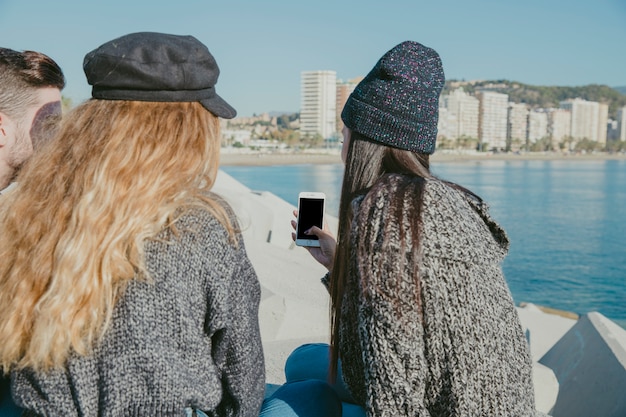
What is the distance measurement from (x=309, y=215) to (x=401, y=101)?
0.70 meters

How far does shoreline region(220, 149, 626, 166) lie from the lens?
88.4 metres

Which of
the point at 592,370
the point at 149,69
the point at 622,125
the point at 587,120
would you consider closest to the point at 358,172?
the point at 149,69

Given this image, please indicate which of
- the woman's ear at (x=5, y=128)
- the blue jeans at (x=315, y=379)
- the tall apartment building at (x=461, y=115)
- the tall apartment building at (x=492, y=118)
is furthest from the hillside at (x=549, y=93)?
the woman's ear at (x=5, y=128)

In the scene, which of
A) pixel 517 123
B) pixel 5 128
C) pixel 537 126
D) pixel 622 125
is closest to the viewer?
pixel 5 128

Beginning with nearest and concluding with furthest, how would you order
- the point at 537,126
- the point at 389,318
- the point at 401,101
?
the point at 389,318 < the point at 401,101 < the point at 537,126

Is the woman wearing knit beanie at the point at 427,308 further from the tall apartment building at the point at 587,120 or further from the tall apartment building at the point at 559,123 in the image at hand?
the tall apartment building at the point at 587,120

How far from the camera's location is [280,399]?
6.33ft

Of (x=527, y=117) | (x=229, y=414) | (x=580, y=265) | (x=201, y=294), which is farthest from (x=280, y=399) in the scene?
(x=527, y=117)

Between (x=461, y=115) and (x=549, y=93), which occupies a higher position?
(x=549, y=93)

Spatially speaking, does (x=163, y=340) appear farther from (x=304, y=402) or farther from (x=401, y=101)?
(x=401, y=101)

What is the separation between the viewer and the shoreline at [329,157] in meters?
88.4

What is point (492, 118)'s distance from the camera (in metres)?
148

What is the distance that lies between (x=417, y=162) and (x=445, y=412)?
2.21 ft

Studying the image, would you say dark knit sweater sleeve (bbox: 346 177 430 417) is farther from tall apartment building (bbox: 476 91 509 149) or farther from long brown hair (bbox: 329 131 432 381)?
tall apartment building (bbox: 476 91 509 149)
